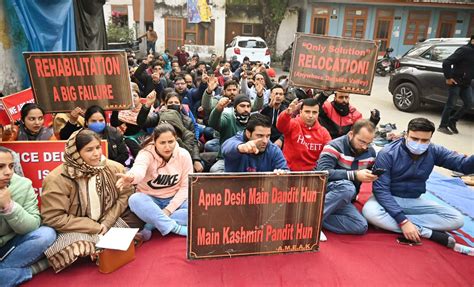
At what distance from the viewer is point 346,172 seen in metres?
3.64

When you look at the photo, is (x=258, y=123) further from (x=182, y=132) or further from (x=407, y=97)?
(x=407, y=97)

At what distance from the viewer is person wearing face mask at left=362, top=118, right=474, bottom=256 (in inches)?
141

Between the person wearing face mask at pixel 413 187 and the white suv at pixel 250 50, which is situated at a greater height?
the white suv at pixel 250 50

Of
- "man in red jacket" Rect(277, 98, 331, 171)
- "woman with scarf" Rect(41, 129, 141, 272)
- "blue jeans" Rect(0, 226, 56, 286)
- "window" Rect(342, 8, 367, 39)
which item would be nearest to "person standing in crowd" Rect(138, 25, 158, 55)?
"window" Rect(342, 8, 367, 39)

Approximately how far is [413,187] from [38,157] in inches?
143

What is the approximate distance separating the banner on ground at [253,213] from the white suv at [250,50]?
→ 14.2 metres

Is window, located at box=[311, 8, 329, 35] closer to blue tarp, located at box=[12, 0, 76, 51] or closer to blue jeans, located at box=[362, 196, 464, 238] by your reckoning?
blue tarp, located at box=[12, 0, 76, 51]

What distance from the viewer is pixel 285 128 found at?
170 inches

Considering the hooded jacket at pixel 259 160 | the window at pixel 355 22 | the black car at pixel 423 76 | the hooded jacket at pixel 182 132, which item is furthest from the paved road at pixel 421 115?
the window at pixel 355 22

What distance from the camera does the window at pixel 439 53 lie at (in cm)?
891

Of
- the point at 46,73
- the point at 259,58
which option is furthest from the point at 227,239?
the point at 259,58

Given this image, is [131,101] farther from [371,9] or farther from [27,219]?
[371,9]

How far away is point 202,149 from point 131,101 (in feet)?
5.34

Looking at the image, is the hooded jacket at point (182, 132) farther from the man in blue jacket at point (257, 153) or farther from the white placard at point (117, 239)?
the white placard at point (117, 239)
